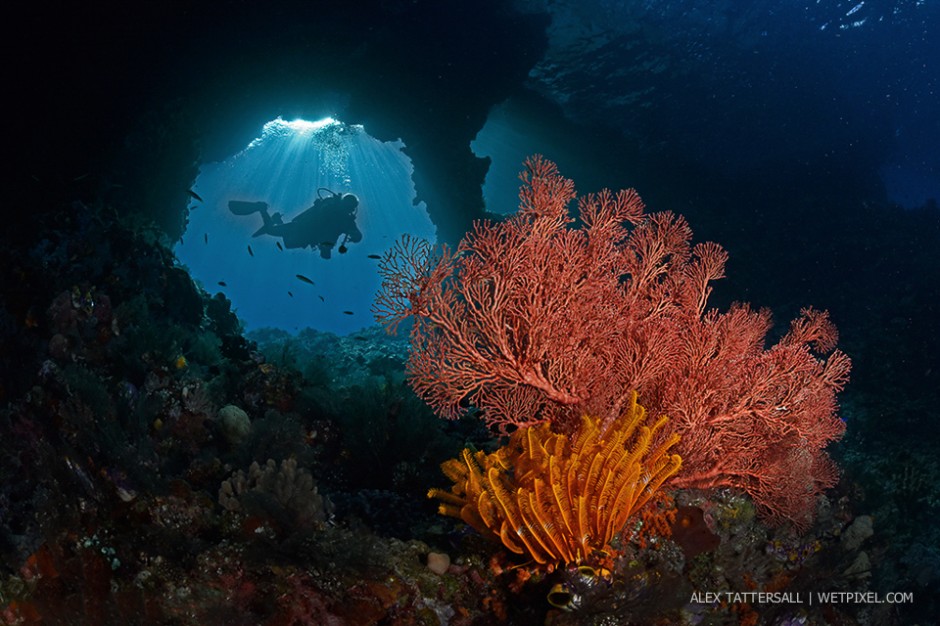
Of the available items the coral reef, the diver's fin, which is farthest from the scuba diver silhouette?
the coral reef

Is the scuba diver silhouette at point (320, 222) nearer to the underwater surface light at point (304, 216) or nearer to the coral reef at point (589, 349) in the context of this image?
the underwater surface light at point (304, 216)

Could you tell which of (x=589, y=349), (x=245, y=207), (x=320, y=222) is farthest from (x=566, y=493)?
(x=245, y=207)

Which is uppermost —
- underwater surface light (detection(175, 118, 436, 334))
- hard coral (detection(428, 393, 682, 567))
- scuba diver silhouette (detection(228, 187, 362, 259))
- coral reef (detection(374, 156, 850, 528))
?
underwater surface light (detection(175, 118, 436, 334))

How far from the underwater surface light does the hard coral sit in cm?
287

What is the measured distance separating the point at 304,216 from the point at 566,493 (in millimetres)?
30217

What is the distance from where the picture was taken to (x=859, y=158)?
2392 cm

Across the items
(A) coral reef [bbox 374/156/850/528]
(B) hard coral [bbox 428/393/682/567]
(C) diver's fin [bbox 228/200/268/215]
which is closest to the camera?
(B) hard coral [bbox 428/393/682/567]

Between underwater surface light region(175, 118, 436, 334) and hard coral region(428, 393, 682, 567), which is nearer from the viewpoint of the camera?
hard coral region(428, 393, 682, 567)

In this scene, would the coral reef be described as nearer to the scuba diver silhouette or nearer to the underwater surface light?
the underwater surface light

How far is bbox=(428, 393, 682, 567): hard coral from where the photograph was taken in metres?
2.99

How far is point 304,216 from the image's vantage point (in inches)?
1184

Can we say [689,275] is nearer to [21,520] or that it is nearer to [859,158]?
[21,520]

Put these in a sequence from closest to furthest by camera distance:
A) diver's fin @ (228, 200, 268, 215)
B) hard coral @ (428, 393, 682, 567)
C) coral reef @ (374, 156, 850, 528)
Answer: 1. hard coral @ (428, 393, 682, 567)
2. coral reef @ (374, 156, 850, 528)
3. diver's fin @ (228, 200, 268, 215)

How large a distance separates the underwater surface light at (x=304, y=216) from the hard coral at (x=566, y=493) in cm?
287
